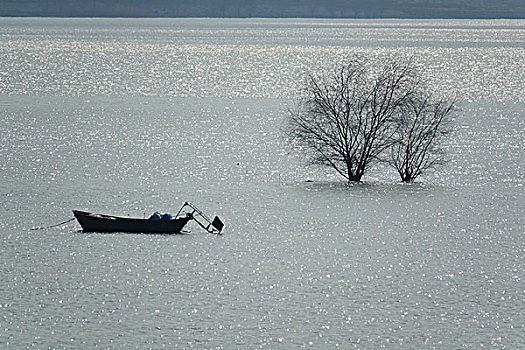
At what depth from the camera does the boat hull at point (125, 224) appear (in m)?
59.3

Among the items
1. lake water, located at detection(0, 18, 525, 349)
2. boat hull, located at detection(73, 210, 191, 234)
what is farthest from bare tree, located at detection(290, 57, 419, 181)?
boat hull, located at detection(73, 210, 191, 234)

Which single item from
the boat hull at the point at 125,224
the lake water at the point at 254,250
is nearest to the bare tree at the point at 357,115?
the lake water at the point at 254,250

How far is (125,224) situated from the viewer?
59.4 m

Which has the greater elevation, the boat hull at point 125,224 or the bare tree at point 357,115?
the bare tree at point 357,115

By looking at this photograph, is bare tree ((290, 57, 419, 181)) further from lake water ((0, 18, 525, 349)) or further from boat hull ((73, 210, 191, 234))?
boat hull ((73, 210, 191, 234))

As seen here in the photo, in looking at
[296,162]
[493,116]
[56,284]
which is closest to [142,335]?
[56,284]

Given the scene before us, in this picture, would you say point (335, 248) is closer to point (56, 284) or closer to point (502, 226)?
point (502, 226)

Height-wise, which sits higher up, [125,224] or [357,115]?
[357,115]

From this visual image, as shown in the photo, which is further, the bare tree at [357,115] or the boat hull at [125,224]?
the bare tree at [357,115]

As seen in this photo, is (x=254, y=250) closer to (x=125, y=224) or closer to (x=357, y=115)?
(x=125, y=224)

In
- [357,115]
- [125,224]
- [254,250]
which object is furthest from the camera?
[357,115]

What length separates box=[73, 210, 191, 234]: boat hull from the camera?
59312 mm

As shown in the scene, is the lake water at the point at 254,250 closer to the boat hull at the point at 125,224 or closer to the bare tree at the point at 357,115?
the boat hull at the point at 125,224

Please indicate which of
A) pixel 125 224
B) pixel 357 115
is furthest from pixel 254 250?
pixel 357 115
